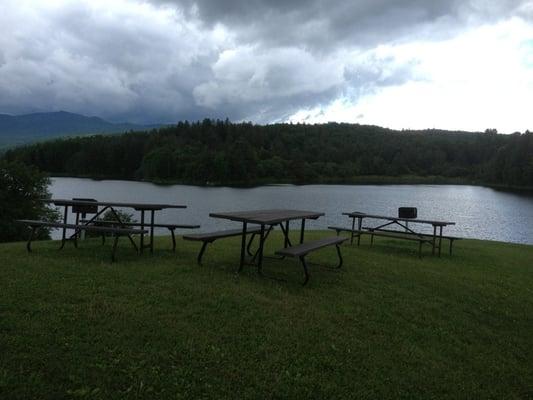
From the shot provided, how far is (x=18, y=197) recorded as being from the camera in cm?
2019

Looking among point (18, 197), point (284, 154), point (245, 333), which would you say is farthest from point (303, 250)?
point (284, 154)

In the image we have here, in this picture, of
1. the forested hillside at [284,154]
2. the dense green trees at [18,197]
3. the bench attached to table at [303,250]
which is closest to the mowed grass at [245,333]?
the bench attached to table at [303,250]

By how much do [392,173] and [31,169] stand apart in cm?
15074

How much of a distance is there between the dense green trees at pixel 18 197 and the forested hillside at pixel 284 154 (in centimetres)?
9330

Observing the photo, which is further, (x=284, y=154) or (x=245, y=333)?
(x=284, y=154)

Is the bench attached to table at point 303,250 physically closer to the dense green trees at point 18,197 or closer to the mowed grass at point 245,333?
the mowed grass at point 245,333

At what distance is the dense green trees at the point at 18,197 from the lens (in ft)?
62.2

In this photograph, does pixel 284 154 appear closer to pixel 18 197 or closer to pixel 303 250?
pixel 18 197

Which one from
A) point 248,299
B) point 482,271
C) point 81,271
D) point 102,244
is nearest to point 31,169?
point 102,244

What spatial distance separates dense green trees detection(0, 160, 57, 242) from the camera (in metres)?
19.0

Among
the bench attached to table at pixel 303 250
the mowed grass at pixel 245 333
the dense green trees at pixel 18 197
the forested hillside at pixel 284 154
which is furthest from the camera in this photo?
the forested hillside at pixel 284 154

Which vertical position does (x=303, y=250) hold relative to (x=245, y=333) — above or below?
above

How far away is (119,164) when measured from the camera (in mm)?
146500

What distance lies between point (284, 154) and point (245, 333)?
149 meters
